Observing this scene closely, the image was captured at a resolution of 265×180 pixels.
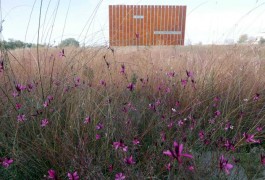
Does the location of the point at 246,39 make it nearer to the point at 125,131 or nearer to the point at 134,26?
the point at 134,26

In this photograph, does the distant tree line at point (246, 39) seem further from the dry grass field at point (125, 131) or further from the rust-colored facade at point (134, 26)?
the rust-colored facade at point (134, 26)

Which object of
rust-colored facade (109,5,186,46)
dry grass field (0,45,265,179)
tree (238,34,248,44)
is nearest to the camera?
dry grass field (0,45,265,179)

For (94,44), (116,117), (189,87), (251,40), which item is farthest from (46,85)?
(251,40)

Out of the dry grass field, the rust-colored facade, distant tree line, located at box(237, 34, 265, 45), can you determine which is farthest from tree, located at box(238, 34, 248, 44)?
the rust-colored facade

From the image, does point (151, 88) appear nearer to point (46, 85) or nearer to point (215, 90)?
point (215, 90)

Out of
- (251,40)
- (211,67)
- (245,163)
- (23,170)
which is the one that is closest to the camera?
(23,170)

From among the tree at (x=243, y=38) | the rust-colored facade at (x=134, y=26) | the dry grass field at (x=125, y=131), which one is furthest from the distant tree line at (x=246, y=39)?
the rust-colored facade at (x=134, y=26)

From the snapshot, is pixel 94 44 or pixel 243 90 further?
pixel 94 44

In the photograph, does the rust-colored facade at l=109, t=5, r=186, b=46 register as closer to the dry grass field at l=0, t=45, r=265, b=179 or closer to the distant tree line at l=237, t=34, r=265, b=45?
the dry grass field at l=0, t=45, r=265, b=179

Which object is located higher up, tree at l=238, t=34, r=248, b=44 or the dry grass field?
tree at l=238, t=34, r=248, b=44

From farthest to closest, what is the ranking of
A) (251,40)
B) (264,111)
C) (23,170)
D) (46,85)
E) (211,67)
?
(251,40), (211,67), (46,85), (264,111), (23,170)

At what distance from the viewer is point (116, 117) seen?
1.43m

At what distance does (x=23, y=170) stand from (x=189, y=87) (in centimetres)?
159

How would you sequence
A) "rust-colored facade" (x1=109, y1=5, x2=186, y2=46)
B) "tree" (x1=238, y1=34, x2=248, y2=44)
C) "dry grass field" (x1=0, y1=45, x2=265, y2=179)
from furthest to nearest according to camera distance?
"tree" (x1=238, y1=34, x2=248, y2=44) < "rust-colored facade" (x1=109, y1=5, x2=186, y2=46) < "dry grass field" (x1=0, y1=45, x2=265, y2=179)
